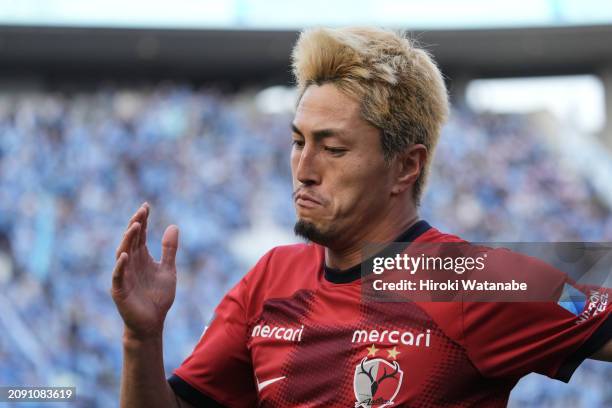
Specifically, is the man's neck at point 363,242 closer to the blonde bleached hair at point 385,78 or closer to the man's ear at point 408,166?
the man's ear at point 408,166

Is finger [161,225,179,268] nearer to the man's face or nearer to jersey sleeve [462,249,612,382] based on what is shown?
the man's face

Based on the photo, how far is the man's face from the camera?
2330 millimetres

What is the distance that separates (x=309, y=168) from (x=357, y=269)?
1.06ft

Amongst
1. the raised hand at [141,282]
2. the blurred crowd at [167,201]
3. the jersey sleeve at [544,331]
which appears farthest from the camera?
the blurred crowd at [167,201]

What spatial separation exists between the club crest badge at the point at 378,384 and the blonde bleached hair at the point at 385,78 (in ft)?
1.83

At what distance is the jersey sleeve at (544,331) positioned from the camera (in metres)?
2.12

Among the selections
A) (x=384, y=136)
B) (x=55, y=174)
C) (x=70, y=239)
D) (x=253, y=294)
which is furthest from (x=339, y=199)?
(x=55, y=174)

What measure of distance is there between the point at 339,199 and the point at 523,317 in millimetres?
560

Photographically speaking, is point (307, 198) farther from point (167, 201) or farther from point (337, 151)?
point (167, 201)

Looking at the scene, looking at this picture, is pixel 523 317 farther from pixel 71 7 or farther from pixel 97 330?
pixel 71 7

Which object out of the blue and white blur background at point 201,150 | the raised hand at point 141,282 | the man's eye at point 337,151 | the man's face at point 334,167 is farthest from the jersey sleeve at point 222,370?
the blue and white blur background at point 201,150

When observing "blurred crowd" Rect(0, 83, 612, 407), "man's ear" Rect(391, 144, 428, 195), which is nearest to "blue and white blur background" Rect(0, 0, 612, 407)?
"blurred crowd" Rect(0, 83, 612, 407)

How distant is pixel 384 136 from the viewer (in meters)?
2.37

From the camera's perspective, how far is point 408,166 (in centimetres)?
247
